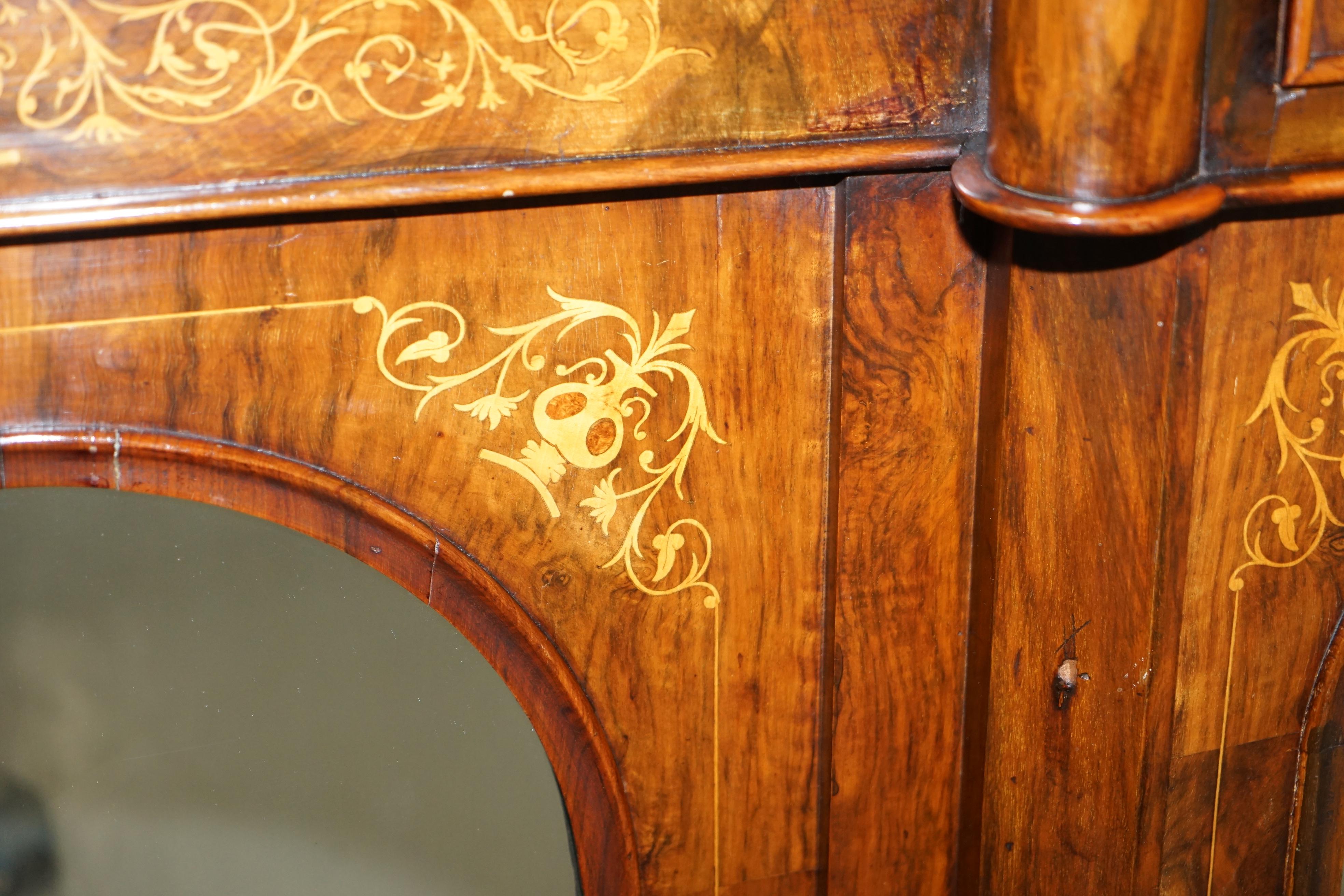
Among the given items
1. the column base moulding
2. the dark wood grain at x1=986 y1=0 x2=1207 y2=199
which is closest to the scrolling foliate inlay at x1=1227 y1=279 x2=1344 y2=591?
the column base moulding

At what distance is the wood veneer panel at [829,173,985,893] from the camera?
3.60ft

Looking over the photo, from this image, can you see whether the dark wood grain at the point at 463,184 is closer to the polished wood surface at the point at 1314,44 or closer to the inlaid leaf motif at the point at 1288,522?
the polished wood surface at the point at 1314,44

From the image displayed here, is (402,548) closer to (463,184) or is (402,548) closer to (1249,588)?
(463,184)

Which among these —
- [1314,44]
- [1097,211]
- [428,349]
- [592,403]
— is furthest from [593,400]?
[1314,44]

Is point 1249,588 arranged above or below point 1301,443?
below

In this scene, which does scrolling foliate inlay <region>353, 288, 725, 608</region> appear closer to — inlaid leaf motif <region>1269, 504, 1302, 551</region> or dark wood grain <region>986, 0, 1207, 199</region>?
dark wood grain <region>986, 0, 1207, 199</region>

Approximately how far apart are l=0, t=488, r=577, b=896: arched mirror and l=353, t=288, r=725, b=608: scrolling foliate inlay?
17 cm

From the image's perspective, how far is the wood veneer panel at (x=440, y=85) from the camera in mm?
908

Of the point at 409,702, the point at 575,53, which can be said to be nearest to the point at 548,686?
the point at 409,702

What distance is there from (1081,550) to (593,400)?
0.45 m

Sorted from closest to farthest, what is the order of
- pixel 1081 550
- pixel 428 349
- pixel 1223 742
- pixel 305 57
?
pixel 305 57 → pixel 428 349 → pixel 1081 550 → pixel 1223 742

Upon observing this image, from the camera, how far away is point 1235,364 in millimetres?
1138

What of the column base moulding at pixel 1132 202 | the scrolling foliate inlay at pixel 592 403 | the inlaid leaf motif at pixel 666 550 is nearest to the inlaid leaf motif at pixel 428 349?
the scrolling foliate inlay at pixel 592 403

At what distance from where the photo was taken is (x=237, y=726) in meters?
1.16
